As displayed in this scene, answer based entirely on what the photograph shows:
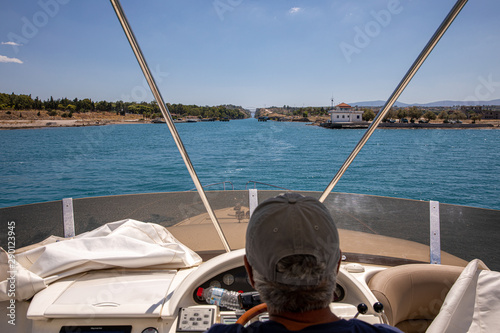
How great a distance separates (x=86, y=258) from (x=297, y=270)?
165 cm

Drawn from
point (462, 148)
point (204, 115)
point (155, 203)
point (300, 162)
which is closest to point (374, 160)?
point (300, 162)

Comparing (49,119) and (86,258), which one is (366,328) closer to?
(86,258)

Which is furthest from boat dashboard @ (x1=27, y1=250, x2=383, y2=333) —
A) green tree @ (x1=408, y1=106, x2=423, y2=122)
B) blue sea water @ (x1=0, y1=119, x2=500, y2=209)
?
green tree @ (x1=408, y1=106, x2=423, y2=122)

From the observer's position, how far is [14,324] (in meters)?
1.76

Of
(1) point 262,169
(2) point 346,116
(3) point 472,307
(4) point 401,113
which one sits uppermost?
(4) point 401,113

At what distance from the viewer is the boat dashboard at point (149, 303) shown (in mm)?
1630

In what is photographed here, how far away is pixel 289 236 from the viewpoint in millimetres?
719

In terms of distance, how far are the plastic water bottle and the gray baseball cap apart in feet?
3.51

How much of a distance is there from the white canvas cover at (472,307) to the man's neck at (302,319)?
0.96 m

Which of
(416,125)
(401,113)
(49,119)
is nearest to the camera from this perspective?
(49,119)

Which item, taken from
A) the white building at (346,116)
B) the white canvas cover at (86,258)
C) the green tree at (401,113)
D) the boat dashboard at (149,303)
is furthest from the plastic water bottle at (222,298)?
the green tree at (401,113)

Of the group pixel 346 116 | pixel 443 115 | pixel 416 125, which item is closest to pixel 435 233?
pixel 346 116

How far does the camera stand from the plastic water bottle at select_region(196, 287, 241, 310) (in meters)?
1.72

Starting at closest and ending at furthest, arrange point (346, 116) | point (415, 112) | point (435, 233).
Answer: point (435, 233), point (415, 112), point (346, 116)
